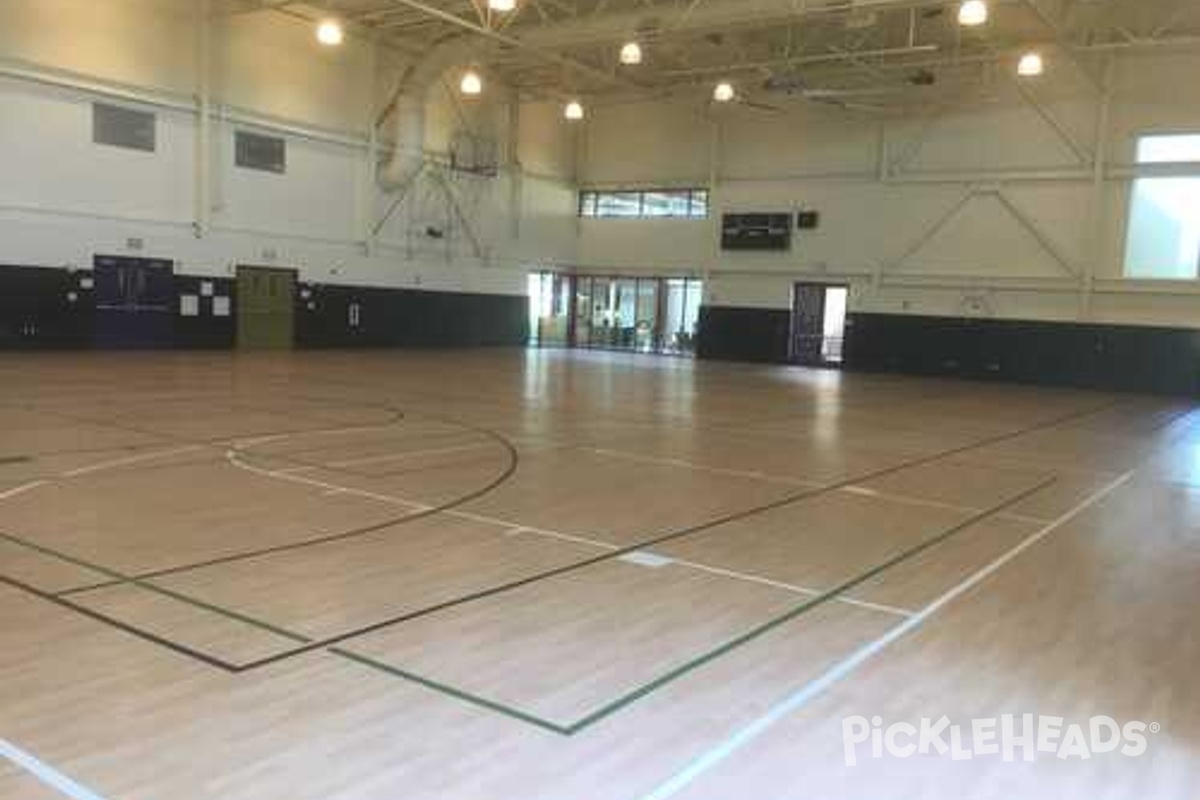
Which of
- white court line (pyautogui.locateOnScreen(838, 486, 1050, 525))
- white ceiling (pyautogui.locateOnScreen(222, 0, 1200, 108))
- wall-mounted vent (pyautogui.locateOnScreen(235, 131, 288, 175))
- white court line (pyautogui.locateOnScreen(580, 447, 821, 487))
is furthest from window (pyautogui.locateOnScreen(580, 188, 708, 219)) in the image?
white court line (pyautogui.locateOnScreen(838, 486, 1050, 525))

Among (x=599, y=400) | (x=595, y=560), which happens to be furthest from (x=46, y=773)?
(x=599, y=400)

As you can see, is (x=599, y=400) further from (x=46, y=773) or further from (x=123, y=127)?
(x=46, y=773)

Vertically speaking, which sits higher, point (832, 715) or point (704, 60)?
point (704, 60)

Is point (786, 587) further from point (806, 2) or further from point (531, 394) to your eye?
point (806, 2)

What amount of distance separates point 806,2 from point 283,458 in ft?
44.1

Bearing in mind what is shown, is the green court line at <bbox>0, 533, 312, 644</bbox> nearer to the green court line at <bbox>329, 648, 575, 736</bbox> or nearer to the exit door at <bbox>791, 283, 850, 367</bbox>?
the green court line at <bbox>329, 648, 575, 736</bbox>

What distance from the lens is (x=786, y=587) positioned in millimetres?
5406

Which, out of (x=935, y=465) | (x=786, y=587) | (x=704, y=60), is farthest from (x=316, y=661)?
(x=704, y=60)

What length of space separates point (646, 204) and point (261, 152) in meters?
12.1

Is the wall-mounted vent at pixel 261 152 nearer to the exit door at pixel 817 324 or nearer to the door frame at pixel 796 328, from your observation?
the door frame at pixel 796 328

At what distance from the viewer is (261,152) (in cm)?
2181

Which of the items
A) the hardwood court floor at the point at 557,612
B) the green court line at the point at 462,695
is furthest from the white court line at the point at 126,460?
the green court line at the point at 462,695

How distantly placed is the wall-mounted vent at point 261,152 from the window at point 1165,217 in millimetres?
19008

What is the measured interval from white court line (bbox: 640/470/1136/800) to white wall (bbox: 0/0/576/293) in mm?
17957
